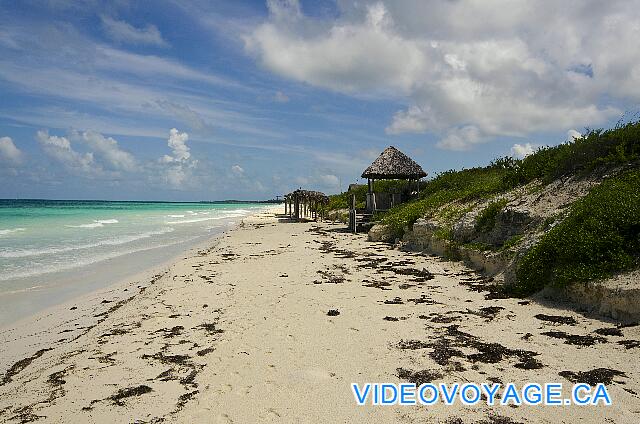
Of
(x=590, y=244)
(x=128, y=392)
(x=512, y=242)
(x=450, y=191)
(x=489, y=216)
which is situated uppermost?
(x=450, y=191)

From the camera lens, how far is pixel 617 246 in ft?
22.4

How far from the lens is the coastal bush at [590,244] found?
6.75 m

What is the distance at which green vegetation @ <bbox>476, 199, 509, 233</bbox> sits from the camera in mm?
11555

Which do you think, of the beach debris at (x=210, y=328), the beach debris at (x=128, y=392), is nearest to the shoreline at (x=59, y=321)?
the beach debris at (x=210, y=328)

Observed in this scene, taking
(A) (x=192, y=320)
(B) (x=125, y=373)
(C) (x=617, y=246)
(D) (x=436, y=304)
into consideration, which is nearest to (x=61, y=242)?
(A) (x=192, y=320)

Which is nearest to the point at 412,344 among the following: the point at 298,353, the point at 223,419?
the point at 298,353

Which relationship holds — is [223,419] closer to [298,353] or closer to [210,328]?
[298,353]

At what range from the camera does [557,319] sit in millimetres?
6465

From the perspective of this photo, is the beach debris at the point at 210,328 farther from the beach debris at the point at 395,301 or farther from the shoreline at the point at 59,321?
the beach debris at the point at 395,301

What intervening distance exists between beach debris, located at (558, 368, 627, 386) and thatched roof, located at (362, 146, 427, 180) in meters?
19.6

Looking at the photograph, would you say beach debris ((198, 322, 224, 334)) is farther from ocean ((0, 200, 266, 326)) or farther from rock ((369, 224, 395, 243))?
rock ((369, 224, 395, 243))

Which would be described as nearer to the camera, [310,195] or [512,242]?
[512,242]

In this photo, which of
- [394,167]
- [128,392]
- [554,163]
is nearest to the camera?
[128,392]

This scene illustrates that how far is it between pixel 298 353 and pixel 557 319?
4.20 metres
